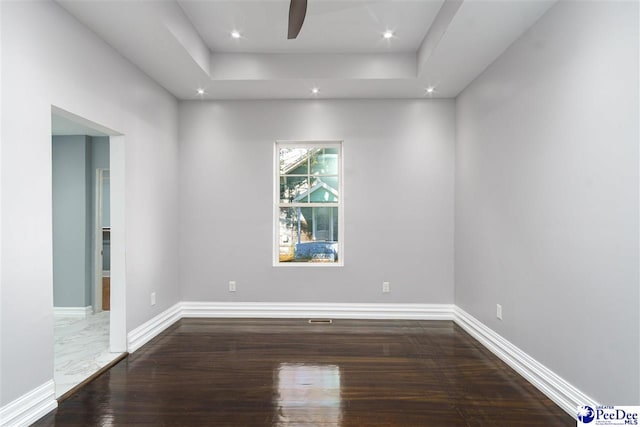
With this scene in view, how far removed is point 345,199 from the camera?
→ 4145 mm

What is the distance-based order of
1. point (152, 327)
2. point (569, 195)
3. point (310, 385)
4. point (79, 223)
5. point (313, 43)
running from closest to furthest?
1. point (569, 195)
2. point (310, 385)
3. point (313, 43)
4. point (152, 327)
5. point (79, 223)

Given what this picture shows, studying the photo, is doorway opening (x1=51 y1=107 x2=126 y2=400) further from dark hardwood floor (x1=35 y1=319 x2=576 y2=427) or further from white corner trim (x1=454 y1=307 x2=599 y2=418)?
white corner trim (x1=454 y1=307 x2=599 y2=418)

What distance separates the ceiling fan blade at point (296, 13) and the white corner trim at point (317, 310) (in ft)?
9.97

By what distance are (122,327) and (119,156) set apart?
5.08ft

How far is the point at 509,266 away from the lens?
9.53 feet

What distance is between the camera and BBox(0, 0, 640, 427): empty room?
6.45ft

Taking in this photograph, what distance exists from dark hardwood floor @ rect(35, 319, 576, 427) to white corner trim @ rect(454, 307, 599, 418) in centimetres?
6

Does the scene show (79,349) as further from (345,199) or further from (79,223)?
(345,199)

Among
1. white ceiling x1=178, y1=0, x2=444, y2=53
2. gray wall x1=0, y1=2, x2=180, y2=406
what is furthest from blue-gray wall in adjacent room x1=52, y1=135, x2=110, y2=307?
white ceiling x1=178, y1=0, x2=444, y2=53

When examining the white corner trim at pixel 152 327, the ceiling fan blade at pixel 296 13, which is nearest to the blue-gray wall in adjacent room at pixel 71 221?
the white corner trim at pixel 152 327

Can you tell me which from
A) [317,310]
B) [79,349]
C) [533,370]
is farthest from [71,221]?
[533,370]

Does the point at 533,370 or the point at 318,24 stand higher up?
the point at 318,24

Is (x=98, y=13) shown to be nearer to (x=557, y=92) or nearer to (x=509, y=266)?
(x=557, y=92)

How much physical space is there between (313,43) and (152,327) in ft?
10.9
